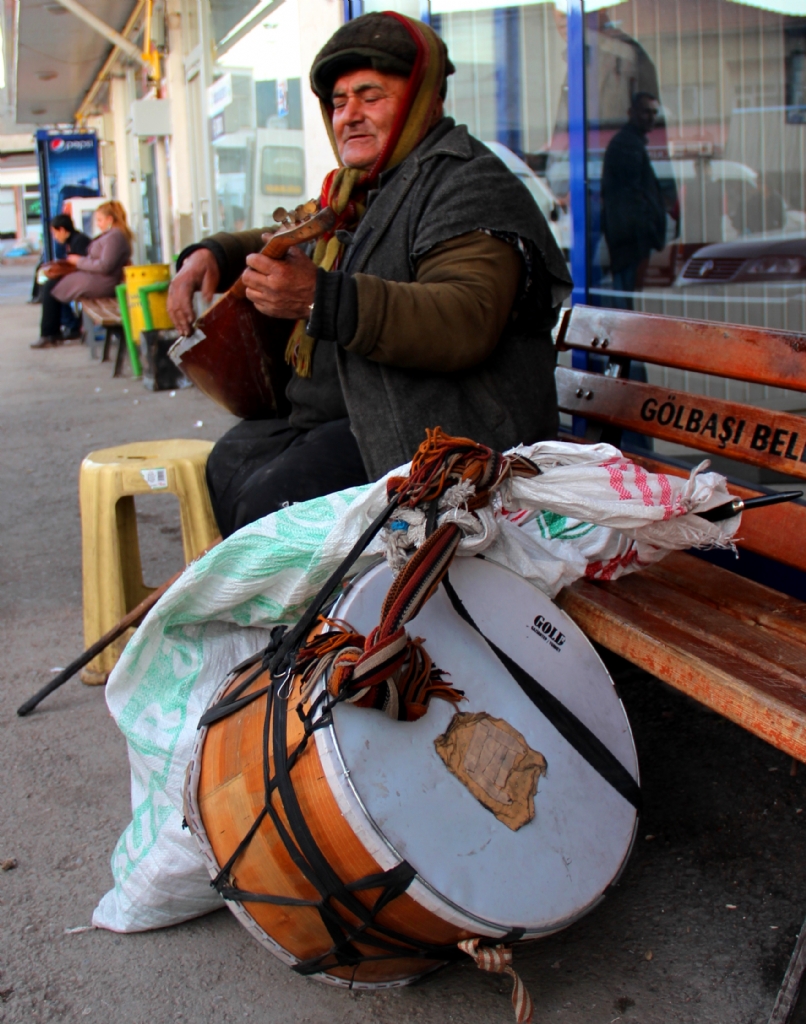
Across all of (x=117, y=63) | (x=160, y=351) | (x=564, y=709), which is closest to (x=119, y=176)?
(x=117, y=63)

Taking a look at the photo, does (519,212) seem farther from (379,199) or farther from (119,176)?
(119,176)

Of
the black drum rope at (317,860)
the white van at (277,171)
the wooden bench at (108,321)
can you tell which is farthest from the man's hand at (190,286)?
the wooden bench at (108,321)

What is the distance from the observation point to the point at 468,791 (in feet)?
4.73

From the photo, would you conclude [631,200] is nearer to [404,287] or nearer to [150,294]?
[404,287]

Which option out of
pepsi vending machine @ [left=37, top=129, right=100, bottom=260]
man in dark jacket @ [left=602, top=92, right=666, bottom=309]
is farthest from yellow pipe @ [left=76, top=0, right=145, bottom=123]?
man in dark jacket @ [left=602, top=92, right=666, bottom=309]

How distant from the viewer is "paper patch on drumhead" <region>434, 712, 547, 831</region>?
145 cm

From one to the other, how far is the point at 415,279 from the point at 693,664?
1036 millimetres

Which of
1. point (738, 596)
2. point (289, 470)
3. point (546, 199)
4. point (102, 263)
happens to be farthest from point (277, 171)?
point (738, 596)

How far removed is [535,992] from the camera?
5.43ft

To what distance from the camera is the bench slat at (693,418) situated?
80.1 inches

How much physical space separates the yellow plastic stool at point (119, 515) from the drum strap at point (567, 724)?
4.43 feet

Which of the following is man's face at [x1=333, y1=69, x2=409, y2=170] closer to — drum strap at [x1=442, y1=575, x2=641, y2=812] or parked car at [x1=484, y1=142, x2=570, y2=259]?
drum strap at [x1=442, y1=575, x2=641, y2=812]

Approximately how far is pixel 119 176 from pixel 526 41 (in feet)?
52.5

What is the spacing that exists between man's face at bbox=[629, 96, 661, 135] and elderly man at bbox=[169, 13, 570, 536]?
4.63 feet
